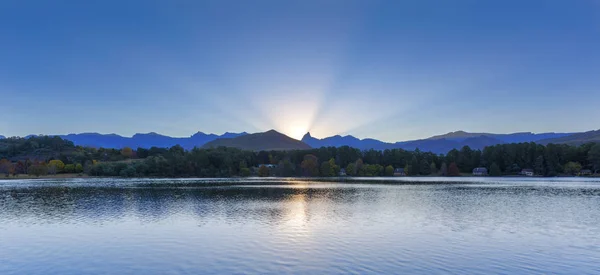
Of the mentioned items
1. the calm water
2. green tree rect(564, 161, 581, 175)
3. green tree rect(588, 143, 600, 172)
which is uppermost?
green tree rect(588, 143, 600, 172)

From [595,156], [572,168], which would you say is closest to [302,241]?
[572,168]

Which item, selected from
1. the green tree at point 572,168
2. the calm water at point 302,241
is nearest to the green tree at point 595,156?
the green tree at point 572,168

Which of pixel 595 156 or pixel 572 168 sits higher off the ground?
pixel 595 156

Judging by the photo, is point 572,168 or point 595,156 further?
point 572,168

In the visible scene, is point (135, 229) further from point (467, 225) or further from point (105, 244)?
point (467, 225)

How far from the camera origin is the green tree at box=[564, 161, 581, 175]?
19725cm

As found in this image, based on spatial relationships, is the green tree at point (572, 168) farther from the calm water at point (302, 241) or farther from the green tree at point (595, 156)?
the calm water at point (302, 241)

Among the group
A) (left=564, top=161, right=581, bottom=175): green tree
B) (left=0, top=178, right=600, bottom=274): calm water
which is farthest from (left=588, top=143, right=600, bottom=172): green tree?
(left=0, top=178, right=600, bottom=274): calm water

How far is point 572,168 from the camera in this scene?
648 ft

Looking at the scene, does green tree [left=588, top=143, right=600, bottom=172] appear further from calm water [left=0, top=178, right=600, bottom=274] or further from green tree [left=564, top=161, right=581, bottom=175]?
calm water [left=0, top=178, right=600, bottom=274]

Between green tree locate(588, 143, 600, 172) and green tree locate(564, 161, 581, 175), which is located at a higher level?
green tree locate(588, 143, 600, 172)

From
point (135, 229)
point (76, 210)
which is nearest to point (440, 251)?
point (135, 229)

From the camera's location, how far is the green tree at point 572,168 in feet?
647

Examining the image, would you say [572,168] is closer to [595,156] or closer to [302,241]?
[595,156]
